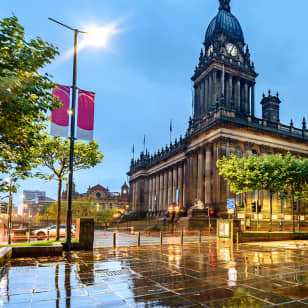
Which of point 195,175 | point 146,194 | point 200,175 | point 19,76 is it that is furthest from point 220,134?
point 146,194

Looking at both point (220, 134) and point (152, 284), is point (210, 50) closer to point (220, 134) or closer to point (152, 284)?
point (220, 134)

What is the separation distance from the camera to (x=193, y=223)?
40594 millimetres

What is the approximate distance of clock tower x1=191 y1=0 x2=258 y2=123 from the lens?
64000mm

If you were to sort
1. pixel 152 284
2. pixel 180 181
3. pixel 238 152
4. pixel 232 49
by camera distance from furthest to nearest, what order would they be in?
pixel 180 181, pixel 232 49, pixel 238 152, pixel 152 284

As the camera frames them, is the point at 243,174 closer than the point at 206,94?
Yes

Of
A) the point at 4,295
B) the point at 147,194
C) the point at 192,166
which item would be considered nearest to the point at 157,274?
the point at 4,295

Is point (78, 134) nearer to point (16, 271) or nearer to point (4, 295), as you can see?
point (16, 271)

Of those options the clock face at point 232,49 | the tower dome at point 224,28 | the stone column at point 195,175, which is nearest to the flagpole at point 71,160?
the stone column at point 195,175

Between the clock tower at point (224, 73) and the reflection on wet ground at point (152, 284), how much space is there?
53.2 metres

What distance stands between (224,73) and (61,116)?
55448 millimetres

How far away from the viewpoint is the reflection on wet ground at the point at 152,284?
6.76m

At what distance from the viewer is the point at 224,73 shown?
65.2 metres

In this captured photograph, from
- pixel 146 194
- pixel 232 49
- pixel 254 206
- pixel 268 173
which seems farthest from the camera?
pixel 146 194

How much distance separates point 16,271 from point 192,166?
49203mm
